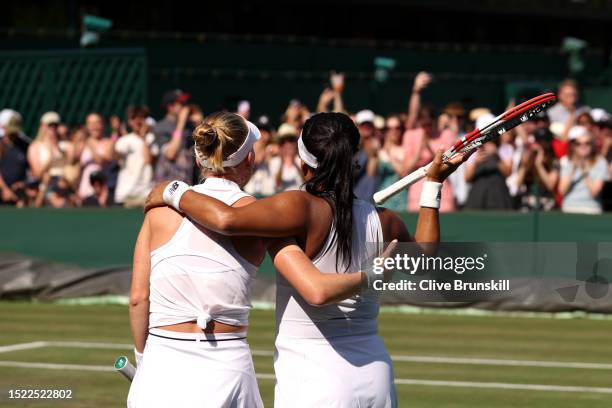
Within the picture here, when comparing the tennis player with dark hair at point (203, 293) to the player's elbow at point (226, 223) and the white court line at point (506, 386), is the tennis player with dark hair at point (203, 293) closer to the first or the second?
the player's elbow at point (226, 223)

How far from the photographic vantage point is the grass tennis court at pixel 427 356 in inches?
409

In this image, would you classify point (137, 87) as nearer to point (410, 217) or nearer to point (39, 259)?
point (39, 259)

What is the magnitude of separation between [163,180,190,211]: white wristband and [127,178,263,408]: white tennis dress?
0.08m

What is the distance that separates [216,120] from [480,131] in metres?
1.07

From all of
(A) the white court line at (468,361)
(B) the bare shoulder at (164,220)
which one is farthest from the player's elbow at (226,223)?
(A) the white court line at (468,361)

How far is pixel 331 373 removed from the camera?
520 cm

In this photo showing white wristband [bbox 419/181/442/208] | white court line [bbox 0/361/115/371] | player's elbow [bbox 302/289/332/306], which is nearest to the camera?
player's elbow [bbox 302/289/332/306]

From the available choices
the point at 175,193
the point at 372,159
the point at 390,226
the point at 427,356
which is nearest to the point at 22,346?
the point at 427,356

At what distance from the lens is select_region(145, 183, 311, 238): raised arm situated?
5.00 meters

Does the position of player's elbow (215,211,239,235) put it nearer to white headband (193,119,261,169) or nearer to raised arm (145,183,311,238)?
raised arm (145,183,311,238)

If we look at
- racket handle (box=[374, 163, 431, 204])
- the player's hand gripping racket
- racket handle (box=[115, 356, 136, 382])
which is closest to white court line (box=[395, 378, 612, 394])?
racket handle (box=[115, 356, 136, 382])

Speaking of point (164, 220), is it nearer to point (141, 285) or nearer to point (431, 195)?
point (141, 285)

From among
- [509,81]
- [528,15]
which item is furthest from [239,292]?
[528,15]

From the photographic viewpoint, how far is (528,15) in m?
43.2
